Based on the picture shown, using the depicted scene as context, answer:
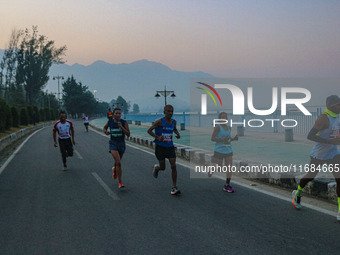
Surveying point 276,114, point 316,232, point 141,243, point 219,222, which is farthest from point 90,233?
point 276,114

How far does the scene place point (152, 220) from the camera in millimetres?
5109

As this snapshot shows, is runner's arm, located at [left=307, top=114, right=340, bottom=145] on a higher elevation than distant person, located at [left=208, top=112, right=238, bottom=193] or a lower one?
higher

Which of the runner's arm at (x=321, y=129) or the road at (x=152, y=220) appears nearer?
the road at (x=152, y=220)

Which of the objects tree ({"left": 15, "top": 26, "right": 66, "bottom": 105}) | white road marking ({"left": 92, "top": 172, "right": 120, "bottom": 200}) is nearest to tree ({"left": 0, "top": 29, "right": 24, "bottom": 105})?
→ tree ({"left": 15, "top": 26, "right": 66, "bottom": 105})

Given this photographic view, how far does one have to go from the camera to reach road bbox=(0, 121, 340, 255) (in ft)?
13.4

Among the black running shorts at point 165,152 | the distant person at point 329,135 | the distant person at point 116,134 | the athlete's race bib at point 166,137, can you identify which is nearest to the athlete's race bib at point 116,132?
the distant person at point 116,134

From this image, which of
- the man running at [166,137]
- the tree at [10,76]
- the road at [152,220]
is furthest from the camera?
the tree at [10,76]

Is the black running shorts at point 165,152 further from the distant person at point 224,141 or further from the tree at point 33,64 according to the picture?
the tree at point 33,64

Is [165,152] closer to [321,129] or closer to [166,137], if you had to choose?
[166,137]

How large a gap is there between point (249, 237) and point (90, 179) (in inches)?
208

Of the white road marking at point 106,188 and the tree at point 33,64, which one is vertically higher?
the tree at point 33,64

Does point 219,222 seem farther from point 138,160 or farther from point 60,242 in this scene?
point 138,160

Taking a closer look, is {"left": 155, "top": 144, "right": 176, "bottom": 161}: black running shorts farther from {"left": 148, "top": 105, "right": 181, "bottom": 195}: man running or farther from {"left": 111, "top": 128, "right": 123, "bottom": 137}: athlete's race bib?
{"left": 111, "top": 128, "right": 123, "bottom": 137}: athlete's race bib

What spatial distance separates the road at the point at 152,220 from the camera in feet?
13.4
